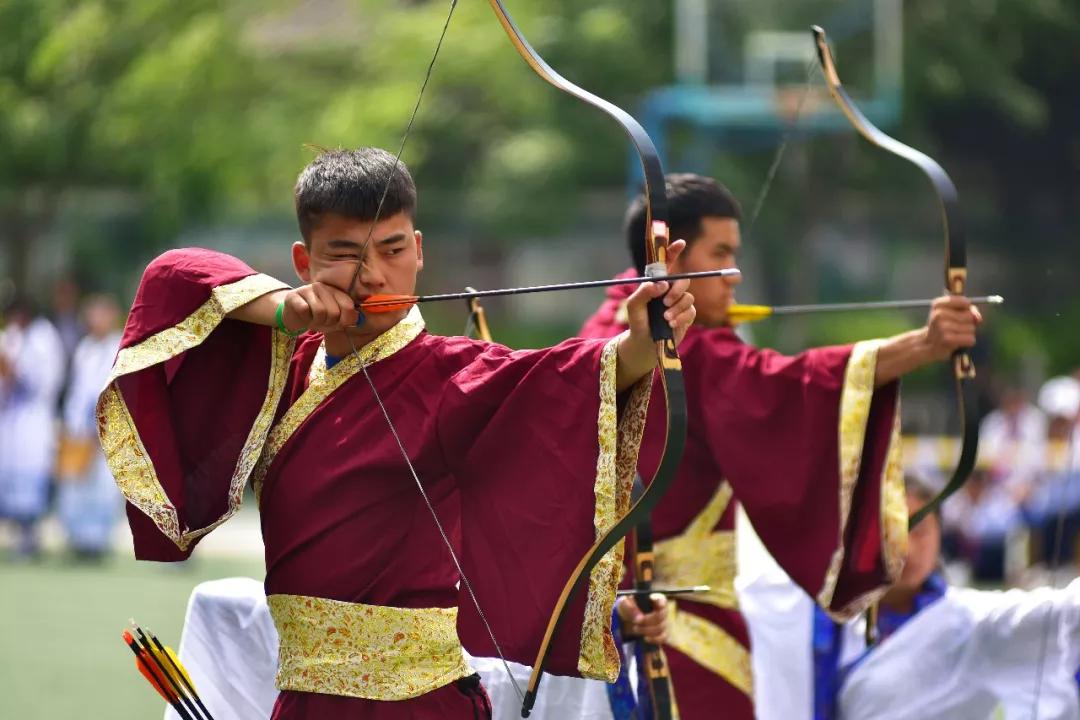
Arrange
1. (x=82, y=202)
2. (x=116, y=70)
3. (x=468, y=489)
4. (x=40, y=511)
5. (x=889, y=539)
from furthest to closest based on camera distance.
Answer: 1. (x=82, y=202)
2. (x=40, y=511)
3. (x=116, y=70)
4. (x=889, y=539)
5. (x=468, y=489)

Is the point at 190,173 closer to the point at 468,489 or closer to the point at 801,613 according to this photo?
the point at 801,613

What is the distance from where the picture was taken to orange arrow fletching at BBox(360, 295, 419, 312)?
9.14 feet

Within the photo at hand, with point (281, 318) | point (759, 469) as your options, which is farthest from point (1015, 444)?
point (281, 318)

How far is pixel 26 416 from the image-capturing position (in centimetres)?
1122

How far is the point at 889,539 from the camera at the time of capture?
12.2ft

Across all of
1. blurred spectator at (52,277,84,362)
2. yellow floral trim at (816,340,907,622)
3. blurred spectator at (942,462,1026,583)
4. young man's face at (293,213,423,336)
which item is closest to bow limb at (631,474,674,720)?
yellow floral trim at (816,340,907,622)

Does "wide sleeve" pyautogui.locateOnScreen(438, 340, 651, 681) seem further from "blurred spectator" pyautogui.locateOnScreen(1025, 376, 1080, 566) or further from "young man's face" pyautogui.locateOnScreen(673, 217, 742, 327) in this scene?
"blurred spectator" pyautogui.locateOnScreen(1025, 376, 1080, 566)

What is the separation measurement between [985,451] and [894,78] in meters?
5.51

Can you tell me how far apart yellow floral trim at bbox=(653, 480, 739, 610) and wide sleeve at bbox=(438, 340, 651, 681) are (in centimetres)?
99

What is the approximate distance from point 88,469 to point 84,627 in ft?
9.23

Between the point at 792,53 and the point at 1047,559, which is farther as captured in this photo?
the point at 792,53

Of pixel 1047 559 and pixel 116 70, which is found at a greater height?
pixel 116 70

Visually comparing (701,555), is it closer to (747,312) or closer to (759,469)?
(759,469)

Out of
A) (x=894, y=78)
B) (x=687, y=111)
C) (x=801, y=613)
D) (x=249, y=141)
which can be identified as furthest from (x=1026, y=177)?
(x=801, y=613)
